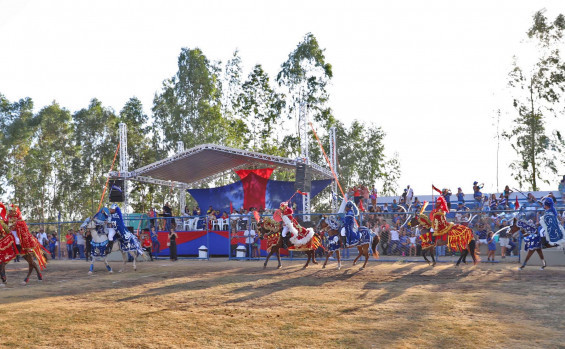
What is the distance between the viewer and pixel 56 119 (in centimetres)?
4519

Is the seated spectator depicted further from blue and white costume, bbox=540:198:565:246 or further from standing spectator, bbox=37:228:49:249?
standing spectator, bbox=37:228:49:249

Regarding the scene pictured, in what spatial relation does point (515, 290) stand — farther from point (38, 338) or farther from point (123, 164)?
point (123, 164)

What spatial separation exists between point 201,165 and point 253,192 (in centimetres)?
340

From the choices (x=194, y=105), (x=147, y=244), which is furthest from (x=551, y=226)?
(x=194, y=105)

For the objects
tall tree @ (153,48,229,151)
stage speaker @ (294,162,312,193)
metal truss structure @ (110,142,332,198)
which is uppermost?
tall tree @ (153,48,229,151)

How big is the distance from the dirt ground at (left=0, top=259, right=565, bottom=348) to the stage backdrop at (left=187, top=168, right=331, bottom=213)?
1356 cm

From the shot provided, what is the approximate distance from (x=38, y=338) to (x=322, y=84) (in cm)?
3246

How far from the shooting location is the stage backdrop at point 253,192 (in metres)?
29.0

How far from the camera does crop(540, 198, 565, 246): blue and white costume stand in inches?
570

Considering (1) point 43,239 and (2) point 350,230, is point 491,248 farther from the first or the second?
(1) point 43,239

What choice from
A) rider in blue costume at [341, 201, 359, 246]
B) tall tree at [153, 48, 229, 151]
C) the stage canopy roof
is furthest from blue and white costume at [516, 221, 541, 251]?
tall tree at [153, 48, 229, 151]

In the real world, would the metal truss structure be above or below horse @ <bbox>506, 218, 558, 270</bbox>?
above

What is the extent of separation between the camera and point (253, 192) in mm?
29484

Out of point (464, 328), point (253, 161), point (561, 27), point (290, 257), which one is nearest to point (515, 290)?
point (464, 328)
